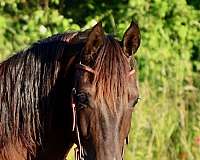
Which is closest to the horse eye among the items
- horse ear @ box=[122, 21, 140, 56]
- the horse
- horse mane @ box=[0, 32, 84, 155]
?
the horse

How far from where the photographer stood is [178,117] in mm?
7141

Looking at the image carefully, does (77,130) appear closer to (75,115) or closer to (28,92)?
(75,115)

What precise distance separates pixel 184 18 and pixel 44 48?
227 inches

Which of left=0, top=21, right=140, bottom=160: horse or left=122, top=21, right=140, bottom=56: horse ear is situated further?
left=122, top=21, right=140, bottom=56: horse ear

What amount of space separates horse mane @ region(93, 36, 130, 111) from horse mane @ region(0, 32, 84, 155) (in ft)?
0.79

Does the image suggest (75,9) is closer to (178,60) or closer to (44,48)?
(178,60)

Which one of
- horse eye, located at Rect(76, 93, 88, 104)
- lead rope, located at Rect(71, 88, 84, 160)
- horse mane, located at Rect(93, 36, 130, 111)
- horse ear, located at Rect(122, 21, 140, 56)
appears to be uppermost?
horse ear, located at Rect(122, 21, 140, 56)

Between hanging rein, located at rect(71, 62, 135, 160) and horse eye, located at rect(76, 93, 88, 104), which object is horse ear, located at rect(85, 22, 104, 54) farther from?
horse eye, located at rect(76, 93, 88, 104)

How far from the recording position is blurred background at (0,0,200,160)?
6949 mm

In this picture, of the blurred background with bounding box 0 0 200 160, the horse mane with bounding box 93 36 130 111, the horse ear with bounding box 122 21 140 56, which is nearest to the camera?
the horse mane with bounding box 93 36 130 111

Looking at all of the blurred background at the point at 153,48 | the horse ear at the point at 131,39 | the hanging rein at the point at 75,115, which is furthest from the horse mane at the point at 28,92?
the blurred background at the point at 153,48

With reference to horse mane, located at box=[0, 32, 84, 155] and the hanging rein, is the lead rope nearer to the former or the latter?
the hanging rein

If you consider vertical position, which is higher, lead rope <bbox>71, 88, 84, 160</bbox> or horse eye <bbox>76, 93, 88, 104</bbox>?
horse eye <bbox>76, 93, 88, 104</bbox>

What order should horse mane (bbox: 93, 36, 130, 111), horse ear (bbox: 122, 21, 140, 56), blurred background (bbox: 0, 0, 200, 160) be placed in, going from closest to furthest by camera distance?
1. horse mane (bbox: 93, 36, 130, 111)
2. horse ear (bbox: 122, 21, 140, 56)
3. blurred background (bbox: 0, 0, 200, 160)
